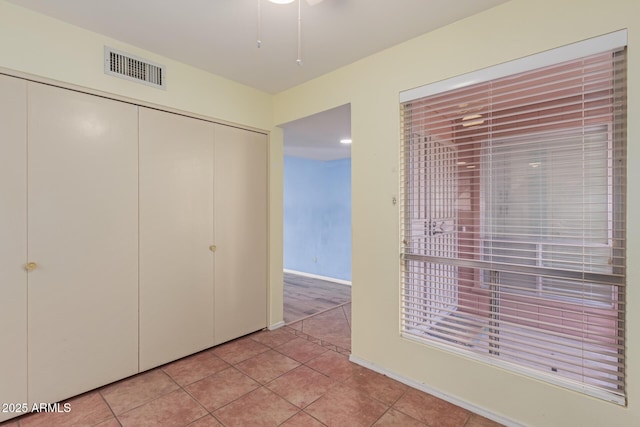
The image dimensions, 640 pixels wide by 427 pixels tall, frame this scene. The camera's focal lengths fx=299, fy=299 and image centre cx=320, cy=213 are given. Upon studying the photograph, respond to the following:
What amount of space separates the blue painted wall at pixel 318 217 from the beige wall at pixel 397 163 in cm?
268

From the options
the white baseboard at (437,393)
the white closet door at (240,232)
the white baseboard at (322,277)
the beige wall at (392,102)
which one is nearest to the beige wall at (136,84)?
the beige wall at (392,102)

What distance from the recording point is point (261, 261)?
321 cm

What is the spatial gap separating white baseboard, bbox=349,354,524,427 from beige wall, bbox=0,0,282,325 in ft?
4.03

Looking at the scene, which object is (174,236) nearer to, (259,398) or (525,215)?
(259,398)

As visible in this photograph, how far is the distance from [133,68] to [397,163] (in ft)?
6.97

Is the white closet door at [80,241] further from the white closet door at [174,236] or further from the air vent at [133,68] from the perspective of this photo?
the air vent at [133,68]

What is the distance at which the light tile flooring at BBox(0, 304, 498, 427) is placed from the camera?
5.97 ft

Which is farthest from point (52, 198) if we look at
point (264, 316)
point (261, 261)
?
point (264, 316)

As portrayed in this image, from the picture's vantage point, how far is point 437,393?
6.72 ft

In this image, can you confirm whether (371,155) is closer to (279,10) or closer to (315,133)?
(279,10)

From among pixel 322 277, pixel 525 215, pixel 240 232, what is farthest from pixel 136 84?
pixel 322 277

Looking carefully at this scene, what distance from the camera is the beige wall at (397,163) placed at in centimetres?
147

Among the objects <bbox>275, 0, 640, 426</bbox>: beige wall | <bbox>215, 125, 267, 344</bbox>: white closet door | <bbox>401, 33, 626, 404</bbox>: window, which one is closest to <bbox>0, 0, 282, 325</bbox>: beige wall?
<bbox>215, 125, 267, 344</bbox>: white closet door

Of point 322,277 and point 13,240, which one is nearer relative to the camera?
point 13,240
